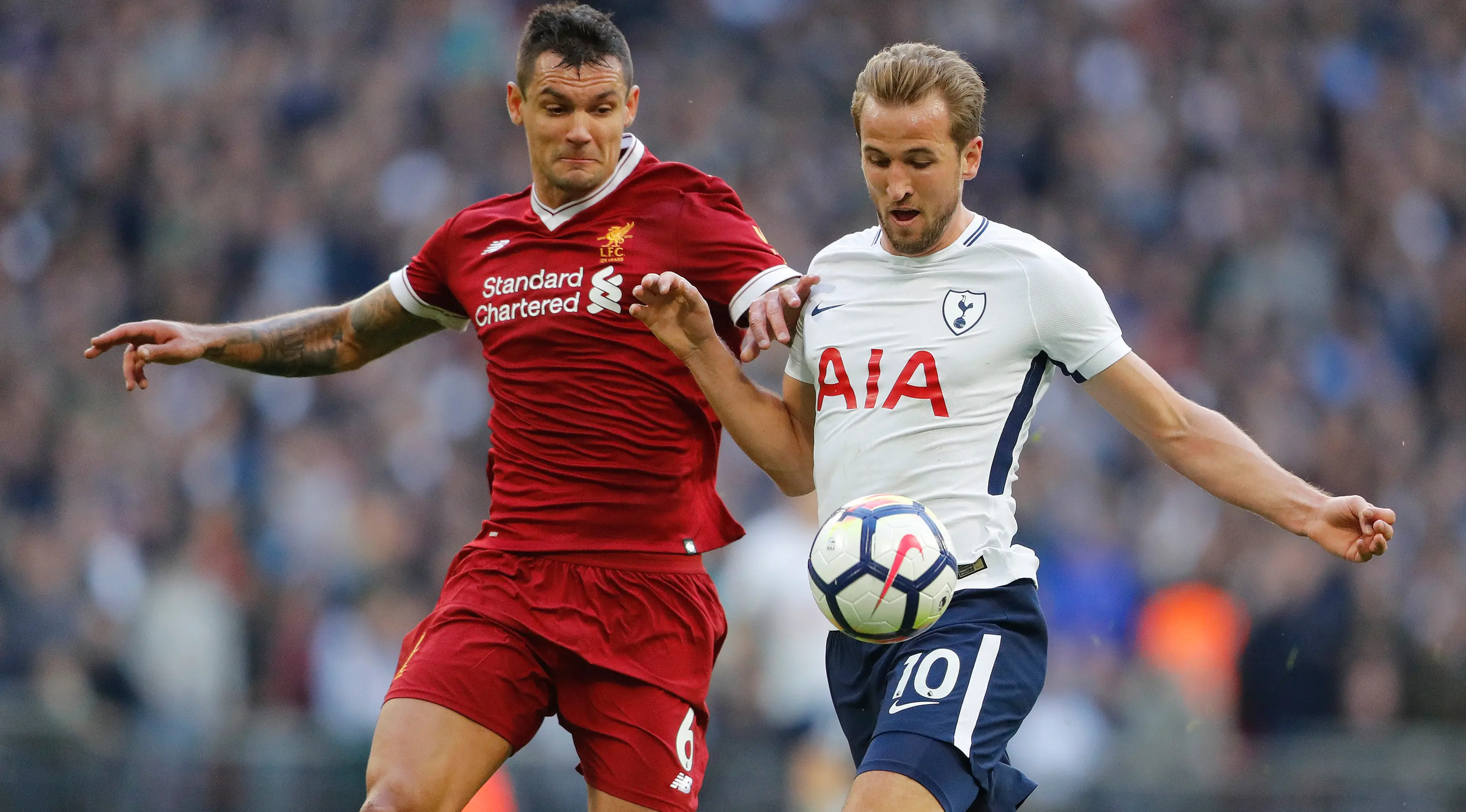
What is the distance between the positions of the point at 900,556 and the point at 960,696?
47 cm

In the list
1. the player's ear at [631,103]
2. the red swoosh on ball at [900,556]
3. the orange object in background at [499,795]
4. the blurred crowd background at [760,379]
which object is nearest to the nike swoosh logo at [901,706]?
the red swoosh on ball at [900,556]

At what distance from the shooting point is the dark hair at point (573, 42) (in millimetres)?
5617

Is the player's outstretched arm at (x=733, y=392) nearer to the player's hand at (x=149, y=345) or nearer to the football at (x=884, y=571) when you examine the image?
the football at (x=884, y=571)

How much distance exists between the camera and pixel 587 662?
18.1 feet

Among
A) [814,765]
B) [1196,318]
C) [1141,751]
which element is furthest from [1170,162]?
[814,765]

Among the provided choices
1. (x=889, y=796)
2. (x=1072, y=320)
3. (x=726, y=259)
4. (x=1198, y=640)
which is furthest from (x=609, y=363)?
(x=1198, y=640)

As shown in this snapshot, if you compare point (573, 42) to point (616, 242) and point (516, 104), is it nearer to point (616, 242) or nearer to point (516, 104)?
point (516, 104)

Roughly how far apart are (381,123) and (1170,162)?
6328mm

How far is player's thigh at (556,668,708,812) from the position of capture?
547 centimetres

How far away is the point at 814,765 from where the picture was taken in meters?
9.47

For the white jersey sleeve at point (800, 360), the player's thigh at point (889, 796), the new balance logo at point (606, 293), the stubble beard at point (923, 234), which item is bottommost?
the player's thigh at point (889, 796)

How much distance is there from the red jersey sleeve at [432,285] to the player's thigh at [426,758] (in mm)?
1454

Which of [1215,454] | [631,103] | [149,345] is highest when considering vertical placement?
[631,103]

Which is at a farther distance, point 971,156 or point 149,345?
point 149,345
